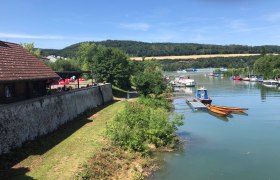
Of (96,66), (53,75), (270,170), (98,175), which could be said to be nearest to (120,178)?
(98,175)

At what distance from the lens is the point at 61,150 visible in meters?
21.9

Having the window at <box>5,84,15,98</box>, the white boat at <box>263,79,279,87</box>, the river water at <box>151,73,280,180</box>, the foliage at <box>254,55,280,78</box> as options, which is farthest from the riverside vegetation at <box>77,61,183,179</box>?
the foliage at <box>254,55,280,78</box>

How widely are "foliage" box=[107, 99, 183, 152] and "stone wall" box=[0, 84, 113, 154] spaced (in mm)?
4608

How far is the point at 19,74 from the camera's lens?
24438 millimetres

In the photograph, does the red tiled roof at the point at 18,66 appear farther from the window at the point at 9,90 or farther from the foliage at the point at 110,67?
the foliage at the point at 110,67

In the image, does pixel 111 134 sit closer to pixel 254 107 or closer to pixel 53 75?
pixel 53 75

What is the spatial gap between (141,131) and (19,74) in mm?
10007

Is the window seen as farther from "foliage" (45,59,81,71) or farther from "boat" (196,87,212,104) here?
"foliage" (45,59,81,71)

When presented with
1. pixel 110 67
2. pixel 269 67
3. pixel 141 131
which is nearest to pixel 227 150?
pixel 141 131

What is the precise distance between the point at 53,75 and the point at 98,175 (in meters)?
13.4

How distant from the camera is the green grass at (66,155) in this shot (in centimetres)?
1803

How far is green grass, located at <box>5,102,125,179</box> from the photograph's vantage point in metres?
18.0

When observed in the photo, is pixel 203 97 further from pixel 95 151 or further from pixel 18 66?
pixel 95 151

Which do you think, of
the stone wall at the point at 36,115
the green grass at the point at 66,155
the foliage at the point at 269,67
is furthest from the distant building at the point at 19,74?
the foliage at the point at 269,67
